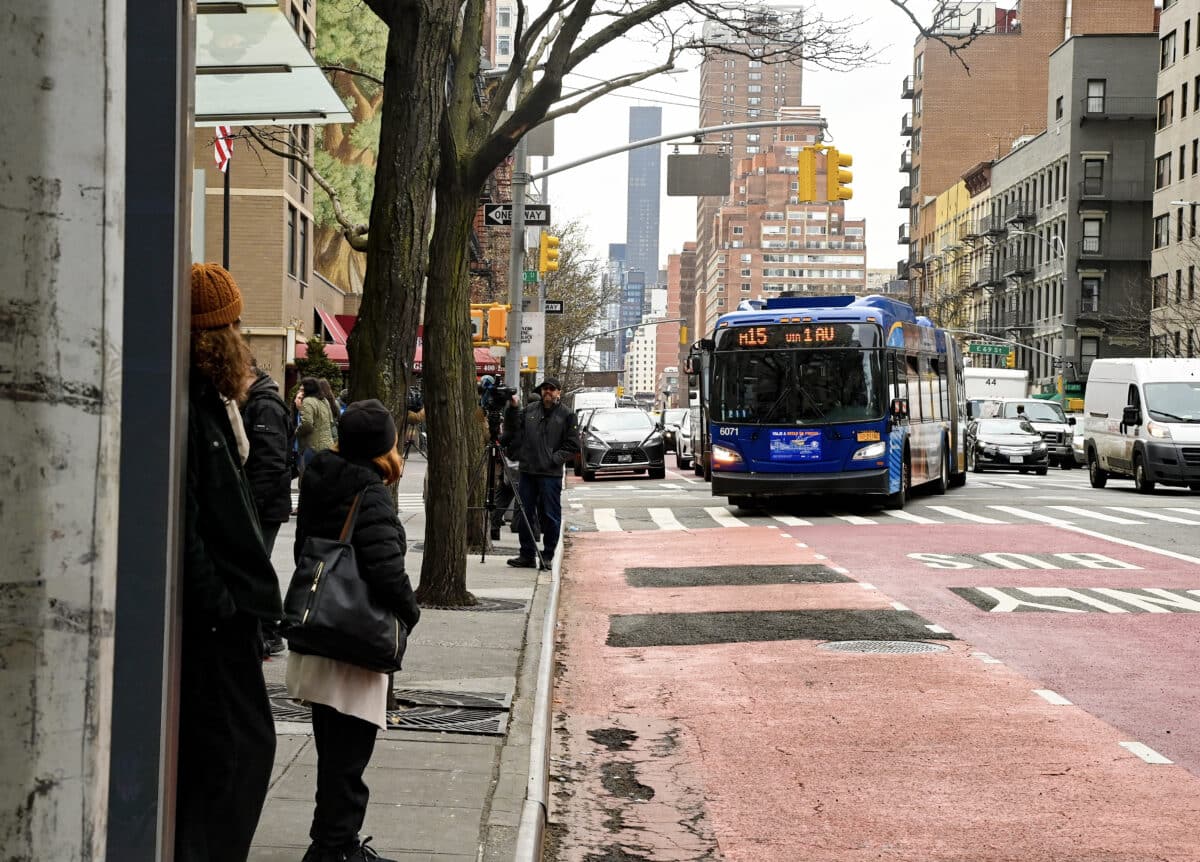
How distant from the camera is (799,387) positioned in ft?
86.4

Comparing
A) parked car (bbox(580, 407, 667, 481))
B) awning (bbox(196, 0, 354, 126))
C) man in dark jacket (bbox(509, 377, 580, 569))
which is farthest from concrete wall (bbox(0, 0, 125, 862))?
parked car (bbox(580, 407, 667, 481))

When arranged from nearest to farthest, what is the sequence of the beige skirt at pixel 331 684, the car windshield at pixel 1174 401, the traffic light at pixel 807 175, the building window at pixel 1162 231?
the beige skirt at pixel 331 684 < the traffic light at pixel 807 175 < the car windshield at pixel 1174 401 < the building window at pixel 1162 231

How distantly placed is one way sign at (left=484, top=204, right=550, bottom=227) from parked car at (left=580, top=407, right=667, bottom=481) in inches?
588

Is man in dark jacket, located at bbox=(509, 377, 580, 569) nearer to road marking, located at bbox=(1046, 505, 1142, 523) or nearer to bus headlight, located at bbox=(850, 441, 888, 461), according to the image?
bus headlight, located at bbox=(850, 441, 888, 461)

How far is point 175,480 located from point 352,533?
2444 millimetres

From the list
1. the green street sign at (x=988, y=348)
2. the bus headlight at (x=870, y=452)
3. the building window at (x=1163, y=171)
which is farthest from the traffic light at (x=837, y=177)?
the green street sign at (x=988, y=348)

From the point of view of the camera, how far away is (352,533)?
542 cm

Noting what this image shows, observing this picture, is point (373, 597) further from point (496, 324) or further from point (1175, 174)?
point (1175, 174)

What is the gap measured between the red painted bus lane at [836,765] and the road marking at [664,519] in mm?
11823

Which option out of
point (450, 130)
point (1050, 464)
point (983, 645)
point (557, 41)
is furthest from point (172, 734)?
point (1050, 464)

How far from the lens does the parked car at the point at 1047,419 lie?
50.6 metres

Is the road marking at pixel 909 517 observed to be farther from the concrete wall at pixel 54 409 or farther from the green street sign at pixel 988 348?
the green street sign at pixel 988 348

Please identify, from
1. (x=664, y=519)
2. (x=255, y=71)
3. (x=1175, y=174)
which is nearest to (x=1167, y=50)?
(x=1175, y=174)

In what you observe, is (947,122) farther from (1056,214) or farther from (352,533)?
(352,533)
